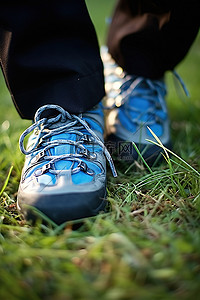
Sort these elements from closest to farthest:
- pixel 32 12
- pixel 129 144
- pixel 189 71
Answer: pixel 32 12 → pixel 129 144 → pixel 189 71

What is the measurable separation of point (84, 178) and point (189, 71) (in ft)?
6.70

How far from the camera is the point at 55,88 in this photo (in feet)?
3.12

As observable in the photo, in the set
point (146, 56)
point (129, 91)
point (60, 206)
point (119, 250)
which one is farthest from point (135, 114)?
point (119, 250)

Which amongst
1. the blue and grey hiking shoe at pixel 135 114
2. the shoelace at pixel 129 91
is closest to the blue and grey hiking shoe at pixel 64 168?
the blue and grey hiking shoe at pixel 135 114

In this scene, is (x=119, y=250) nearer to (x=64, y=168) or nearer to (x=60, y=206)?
(x=60, y=206)

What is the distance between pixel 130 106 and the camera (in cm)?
126

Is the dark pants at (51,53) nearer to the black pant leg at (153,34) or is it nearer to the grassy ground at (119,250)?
the black pant leg at (153,34)

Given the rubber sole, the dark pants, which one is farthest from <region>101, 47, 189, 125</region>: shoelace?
the rubber sole

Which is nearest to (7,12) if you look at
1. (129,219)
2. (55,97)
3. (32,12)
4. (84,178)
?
(32,12)

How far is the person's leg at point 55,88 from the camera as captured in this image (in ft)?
2.74

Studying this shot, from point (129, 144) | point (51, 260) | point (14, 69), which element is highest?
point (14, 69)

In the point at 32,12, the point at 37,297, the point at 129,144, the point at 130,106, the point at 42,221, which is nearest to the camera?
the point at 37,297

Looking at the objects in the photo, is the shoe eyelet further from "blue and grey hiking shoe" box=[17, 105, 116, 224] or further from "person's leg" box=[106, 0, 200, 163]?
"person's leg" box=[106, 0, 200, 163]

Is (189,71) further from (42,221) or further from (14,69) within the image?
(42,221)
